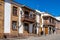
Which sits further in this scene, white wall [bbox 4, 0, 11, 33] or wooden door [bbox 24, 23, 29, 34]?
wooden door [bbox 24, 23, 29, 34]

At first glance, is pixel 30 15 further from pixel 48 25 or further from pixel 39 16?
pixel 48 25

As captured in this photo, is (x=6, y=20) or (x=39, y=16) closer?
(x=6, y=20)

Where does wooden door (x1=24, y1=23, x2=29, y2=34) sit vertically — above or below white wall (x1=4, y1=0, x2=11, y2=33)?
below

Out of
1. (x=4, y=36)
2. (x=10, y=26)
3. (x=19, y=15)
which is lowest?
(x=4, y=36)

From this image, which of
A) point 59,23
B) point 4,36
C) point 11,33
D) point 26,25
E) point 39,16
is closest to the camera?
point 4,36

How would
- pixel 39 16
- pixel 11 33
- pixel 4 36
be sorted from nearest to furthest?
1. pixel 4 36
2. pixel 11 33
3. pixel 39 16

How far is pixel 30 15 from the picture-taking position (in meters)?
42.8

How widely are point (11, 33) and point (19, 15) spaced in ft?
17.9

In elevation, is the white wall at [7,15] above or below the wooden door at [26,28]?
above

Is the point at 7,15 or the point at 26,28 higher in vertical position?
the point at 7,15

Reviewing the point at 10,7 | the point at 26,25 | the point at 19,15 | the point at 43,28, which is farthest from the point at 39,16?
the point at 10,7

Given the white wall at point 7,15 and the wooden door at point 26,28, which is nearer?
the white wall at point 7,15

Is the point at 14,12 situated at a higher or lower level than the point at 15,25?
higher

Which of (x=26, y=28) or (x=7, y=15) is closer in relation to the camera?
(x=7, y=15)
